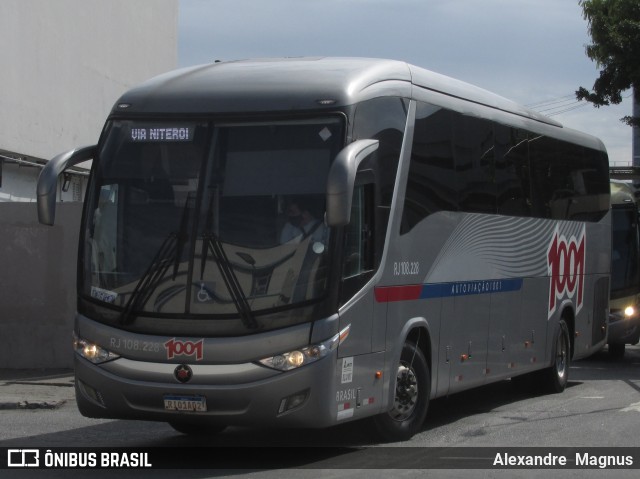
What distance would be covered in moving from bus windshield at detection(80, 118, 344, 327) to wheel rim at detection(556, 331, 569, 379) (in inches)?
301

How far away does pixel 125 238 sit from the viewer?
9797 millimetres

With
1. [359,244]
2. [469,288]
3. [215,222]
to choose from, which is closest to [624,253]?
[469,288]

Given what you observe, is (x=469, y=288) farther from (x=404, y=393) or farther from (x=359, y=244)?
(x=359, y=244)

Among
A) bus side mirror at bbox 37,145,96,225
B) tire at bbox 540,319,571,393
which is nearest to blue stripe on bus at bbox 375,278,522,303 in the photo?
tire at bbox 540,319,571,393

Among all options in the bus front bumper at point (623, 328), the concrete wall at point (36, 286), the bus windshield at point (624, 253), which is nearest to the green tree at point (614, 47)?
the bus windshield at point (624, 253)

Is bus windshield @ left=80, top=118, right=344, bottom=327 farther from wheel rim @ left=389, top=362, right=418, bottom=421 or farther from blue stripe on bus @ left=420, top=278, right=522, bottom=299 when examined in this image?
blue stripe on bus @ left=420, top=278, right=522, bottom=299

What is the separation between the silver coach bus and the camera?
30.6 ft

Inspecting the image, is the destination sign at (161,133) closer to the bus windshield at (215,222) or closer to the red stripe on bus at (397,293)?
the bus windshield at (215,222)

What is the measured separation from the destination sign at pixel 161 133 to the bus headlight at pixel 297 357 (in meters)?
2.03

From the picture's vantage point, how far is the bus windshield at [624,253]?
22.3 m

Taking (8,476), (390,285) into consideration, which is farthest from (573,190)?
(8,476)

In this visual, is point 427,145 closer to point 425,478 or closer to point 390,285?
point 390,285

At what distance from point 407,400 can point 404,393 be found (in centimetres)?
10

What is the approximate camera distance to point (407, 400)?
1114 cm
